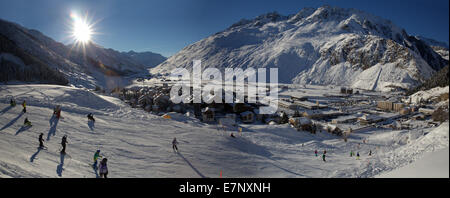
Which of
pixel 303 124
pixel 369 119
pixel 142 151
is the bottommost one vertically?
pixel 369 119

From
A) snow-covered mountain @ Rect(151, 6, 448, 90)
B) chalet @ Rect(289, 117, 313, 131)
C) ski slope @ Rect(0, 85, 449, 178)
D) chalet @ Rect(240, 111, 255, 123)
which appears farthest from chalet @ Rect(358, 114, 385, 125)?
snow-covered mountain @ Rect(151, 6, 448, 90)

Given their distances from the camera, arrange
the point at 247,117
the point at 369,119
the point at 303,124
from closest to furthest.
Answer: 1. the point at 303,124
2. the point at 247,117
3. the point at 369,119

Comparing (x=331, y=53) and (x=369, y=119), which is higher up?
(x=331, y=53)

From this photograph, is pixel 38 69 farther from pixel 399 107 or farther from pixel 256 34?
pixel 256 34

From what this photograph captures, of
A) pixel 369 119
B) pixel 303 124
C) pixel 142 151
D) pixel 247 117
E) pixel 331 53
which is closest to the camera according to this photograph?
pixel 142 151

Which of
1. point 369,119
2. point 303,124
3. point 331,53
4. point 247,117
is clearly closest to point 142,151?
point 303,124

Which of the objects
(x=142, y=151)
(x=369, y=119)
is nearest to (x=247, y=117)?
(x=142, y=151)

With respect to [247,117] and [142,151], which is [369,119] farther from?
[142,151]

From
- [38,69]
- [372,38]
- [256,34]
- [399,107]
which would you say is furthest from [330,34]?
[38,69]

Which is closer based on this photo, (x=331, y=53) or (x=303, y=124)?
(x=303, y=124)
